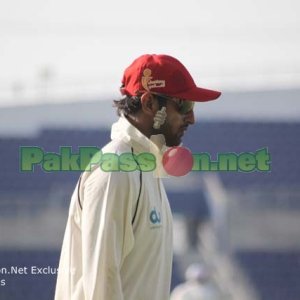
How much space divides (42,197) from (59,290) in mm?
5426

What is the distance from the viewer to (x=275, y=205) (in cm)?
823

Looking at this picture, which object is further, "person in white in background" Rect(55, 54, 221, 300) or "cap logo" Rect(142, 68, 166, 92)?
"cap logo" Rect(142, 68, 166, 92)

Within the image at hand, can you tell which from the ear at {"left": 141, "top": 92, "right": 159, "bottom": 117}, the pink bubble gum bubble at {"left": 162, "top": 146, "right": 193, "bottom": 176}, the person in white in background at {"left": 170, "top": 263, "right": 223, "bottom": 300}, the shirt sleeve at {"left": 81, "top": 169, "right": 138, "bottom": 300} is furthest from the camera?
the person in white in background at {"left": 170, "top": 263, "right": 223, "bottom": 300}

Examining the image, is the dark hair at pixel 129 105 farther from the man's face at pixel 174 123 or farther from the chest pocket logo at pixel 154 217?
the chest pocket logo at pixel 154 217

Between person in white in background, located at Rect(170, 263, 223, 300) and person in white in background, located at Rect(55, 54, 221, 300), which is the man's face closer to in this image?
person in white in background, located at Rect(55, 54, 221, 300)

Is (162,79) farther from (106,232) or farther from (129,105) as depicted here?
(106,232)

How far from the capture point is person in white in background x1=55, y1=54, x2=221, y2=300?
2.32 m

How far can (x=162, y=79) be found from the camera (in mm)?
2502

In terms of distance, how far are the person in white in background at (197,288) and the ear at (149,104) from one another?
4.80m

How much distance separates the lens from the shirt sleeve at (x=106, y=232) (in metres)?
2.31

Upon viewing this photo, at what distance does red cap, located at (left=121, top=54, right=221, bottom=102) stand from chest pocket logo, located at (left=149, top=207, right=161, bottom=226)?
0.92 ft

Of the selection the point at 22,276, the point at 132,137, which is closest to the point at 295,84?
the point at 22,276

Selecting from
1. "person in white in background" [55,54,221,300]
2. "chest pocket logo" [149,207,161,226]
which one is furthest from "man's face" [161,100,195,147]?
"chest pocket logo" [149,207,161,226]

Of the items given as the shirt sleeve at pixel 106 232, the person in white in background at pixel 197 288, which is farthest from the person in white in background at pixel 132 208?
the person in white in background at pixel 197 288
